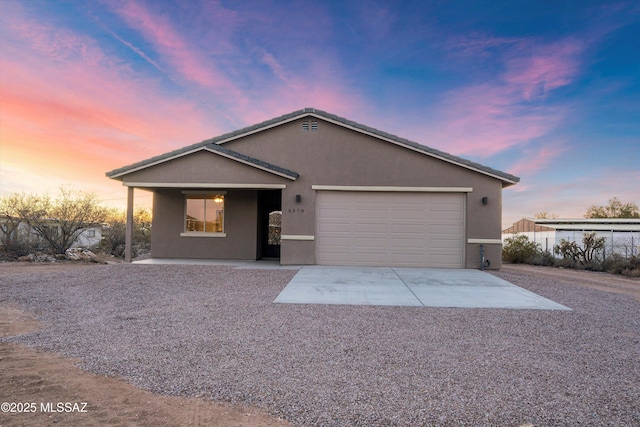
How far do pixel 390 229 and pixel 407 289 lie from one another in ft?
13.4

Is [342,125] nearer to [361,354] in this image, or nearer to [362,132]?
[362,132]

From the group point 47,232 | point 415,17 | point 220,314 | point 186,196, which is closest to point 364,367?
point 220,314

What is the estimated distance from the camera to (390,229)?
484 inches

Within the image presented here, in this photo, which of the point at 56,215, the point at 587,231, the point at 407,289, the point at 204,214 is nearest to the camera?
the point at 407,289

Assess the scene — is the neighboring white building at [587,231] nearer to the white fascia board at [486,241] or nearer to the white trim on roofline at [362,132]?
the white fascia board at [486,241]

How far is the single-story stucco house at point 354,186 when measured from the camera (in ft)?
39.5

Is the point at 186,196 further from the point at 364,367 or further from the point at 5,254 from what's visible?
the point at 364,367

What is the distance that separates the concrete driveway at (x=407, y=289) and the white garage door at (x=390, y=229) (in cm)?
105

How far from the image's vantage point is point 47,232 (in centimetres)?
1433

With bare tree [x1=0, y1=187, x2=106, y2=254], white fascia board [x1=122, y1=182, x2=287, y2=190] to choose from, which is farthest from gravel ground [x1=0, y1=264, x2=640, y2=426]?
bare tree [x1=0, y1=187, x2=106, y2=254]

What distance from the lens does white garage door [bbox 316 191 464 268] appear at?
1223 cm

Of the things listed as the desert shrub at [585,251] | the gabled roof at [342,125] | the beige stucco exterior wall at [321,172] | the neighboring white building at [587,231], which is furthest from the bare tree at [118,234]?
the desert shrub at [585,251]

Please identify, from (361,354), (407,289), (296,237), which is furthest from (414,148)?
(361,354)

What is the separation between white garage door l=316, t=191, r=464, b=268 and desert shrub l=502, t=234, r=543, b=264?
23.3 ft
